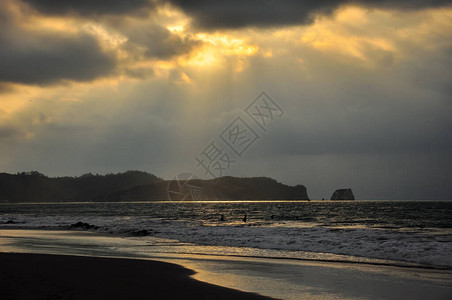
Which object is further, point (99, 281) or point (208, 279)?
point (208, 279)

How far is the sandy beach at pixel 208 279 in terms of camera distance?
38.5 feet

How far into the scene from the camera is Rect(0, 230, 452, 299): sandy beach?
11750 millimetres

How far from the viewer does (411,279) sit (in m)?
14.9

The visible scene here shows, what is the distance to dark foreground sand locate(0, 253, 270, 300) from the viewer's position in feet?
37.2

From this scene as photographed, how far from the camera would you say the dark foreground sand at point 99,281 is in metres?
11.4

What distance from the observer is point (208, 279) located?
14.4 m

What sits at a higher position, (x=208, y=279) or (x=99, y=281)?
(x=99, y=281)

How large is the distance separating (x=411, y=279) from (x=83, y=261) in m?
13.2

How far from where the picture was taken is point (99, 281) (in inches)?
Result: 524

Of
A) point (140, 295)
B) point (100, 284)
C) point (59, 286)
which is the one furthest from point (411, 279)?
point (59, 286)

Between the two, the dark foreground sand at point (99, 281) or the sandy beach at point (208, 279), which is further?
the sandy beach at point (208, 279)

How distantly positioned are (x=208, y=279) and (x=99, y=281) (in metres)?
3.64

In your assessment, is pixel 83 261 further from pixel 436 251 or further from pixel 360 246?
pixel 436 251

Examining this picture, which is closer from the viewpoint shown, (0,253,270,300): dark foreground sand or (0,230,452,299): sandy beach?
(0,253,270,300): dark foreground sand
